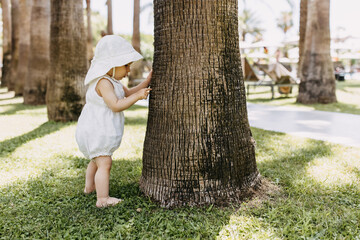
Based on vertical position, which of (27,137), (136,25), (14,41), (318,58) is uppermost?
(136,25)

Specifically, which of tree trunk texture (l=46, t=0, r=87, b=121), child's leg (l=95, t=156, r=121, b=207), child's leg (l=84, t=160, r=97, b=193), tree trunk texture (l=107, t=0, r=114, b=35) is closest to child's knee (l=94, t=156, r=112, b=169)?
child's leg (l=95, t=156, r=121, b=207)

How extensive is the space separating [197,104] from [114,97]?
0.75 m

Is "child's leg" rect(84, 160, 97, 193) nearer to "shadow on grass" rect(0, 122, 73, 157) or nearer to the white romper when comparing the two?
the white romper

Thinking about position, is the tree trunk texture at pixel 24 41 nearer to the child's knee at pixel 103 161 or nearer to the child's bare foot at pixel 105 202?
the child's knee at pixel 103 161

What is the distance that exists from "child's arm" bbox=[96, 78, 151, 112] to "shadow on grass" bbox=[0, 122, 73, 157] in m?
2.79

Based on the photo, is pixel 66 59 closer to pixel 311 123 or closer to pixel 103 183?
pixel 103 183

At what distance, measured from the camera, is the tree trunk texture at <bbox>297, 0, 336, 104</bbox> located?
970cm

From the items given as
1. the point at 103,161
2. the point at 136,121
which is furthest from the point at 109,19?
the point at 103,161

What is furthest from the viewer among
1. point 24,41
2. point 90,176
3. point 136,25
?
point 136,25

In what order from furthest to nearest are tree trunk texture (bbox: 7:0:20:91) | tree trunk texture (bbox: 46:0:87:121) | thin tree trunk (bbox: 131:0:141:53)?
tree trunk texture (bbox: 7:0:20:91), thin tree trunk (bbox: 131:0:141:53), tree trunk texture (bbox: 46:0:87:121)

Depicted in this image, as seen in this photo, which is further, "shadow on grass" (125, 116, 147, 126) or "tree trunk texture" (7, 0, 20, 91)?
"tree trunk texture" (7, 0, 20, 91)

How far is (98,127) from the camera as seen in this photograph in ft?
10.1

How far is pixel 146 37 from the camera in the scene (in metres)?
49.8

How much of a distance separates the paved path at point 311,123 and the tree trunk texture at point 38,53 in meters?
6.60
